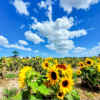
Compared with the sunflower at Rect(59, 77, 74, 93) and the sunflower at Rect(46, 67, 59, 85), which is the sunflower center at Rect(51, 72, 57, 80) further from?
the sunflower at Rect(59, 77, 74, 93)

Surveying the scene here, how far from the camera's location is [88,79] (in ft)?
14.5

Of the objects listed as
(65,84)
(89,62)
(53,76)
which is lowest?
(65,84)

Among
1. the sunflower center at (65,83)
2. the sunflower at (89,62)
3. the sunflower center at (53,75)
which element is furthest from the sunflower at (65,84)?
the sunflower at (89,62)

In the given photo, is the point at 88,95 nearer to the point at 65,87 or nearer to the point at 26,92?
the point at 65,87

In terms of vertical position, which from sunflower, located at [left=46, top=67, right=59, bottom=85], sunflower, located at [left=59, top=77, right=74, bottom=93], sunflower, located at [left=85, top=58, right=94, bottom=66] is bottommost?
sunflower, located at [left=59, top=77, right=74, bottom=93]

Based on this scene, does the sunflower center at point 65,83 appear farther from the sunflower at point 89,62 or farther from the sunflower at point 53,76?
the sunflower at point 89,62

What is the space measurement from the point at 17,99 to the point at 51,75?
62 centimetres

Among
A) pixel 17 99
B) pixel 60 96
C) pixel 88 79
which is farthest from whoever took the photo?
pixel 88 79

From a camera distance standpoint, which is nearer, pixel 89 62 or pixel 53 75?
pixel 53 75

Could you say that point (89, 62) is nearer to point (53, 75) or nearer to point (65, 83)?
point (65, 83)

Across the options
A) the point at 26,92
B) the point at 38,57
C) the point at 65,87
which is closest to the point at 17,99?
the point at 26,92

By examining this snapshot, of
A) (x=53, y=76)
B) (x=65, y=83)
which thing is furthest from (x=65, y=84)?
(x=53, y=76)

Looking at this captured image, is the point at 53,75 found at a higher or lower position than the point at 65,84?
higher

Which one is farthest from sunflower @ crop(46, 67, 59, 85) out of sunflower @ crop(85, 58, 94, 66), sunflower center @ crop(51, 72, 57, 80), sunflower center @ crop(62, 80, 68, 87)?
sunflower @ crop(85, 58, 94, 66)
